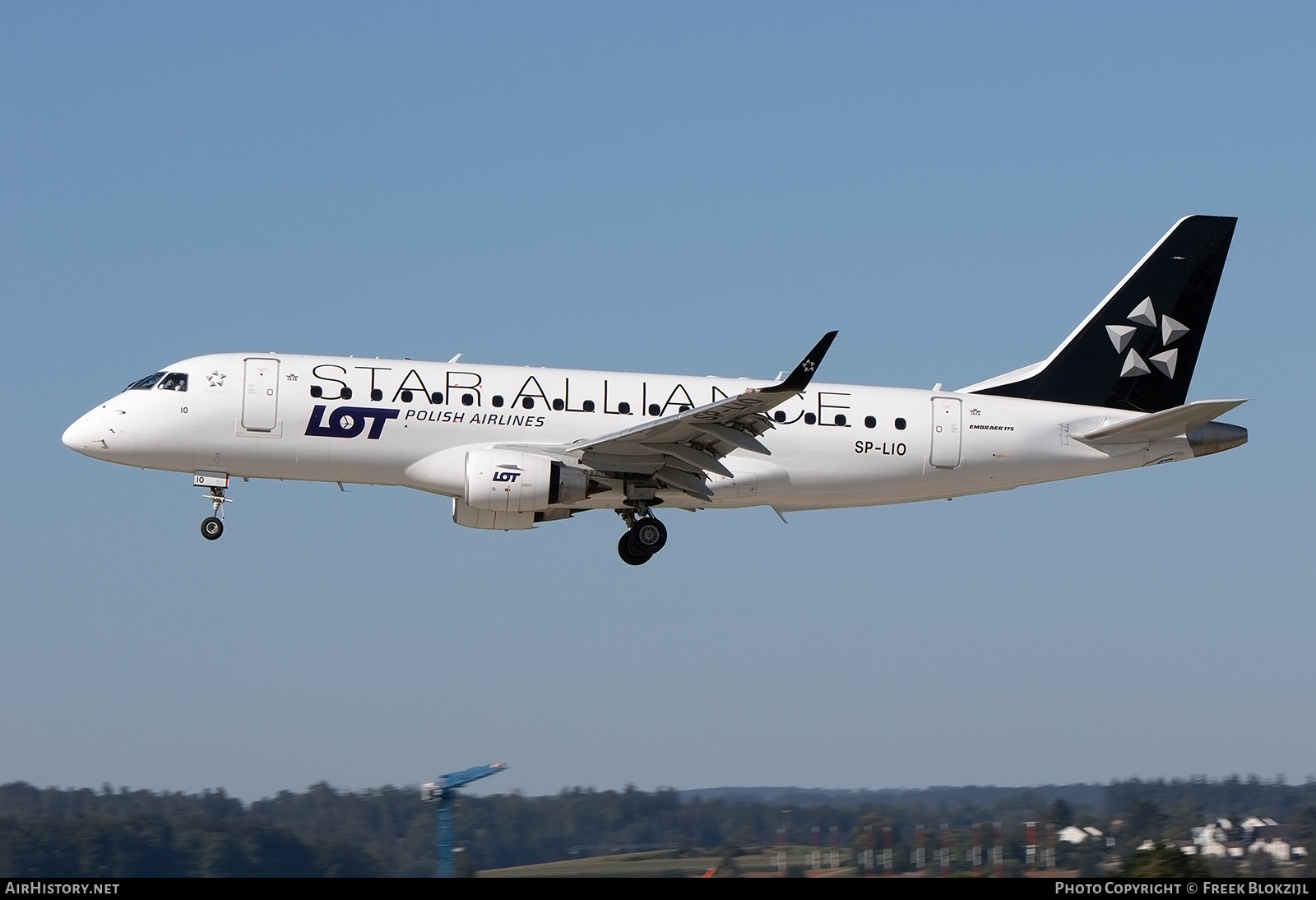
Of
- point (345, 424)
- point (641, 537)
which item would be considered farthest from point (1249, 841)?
point (345, 424)

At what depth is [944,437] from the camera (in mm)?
36281

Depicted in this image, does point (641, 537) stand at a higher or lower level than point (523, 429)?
lower

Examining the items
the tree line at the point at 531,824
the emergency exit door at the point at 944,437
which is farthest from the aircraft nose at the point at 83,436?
the emergency exit door at the point at 944,437

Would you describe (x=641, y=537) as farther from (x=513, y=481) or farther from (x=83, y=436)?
(x=83, y=436)

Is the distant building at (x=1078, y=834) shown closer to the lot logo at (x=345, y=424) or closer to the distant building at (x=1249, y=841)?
the distant building at (x=1249, y=841)

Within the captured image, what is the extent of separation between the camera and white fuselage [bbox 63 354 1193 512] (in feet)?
110

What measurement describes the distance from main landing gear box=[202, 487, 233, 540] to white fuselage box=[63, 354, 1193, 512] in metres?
0.80

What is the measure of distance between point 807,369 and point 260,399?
12.2 m

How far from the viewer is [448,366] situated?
114ft

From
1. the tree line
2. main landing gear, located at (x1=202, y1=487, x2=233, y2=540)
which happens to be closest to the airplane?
main landing gear, located at (x1=202, y1=487, x2=233, y2=540)

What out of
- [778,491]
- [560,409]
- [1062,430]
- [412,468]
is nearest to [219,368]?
[412,468]

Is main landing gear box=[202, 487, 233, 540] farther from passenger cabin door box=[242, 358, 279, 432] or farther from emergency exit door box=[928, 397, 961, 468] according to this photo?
emergency exit door box=[928, 397, 961, 468]

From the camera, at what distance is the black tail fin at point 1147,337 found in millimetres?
38406
